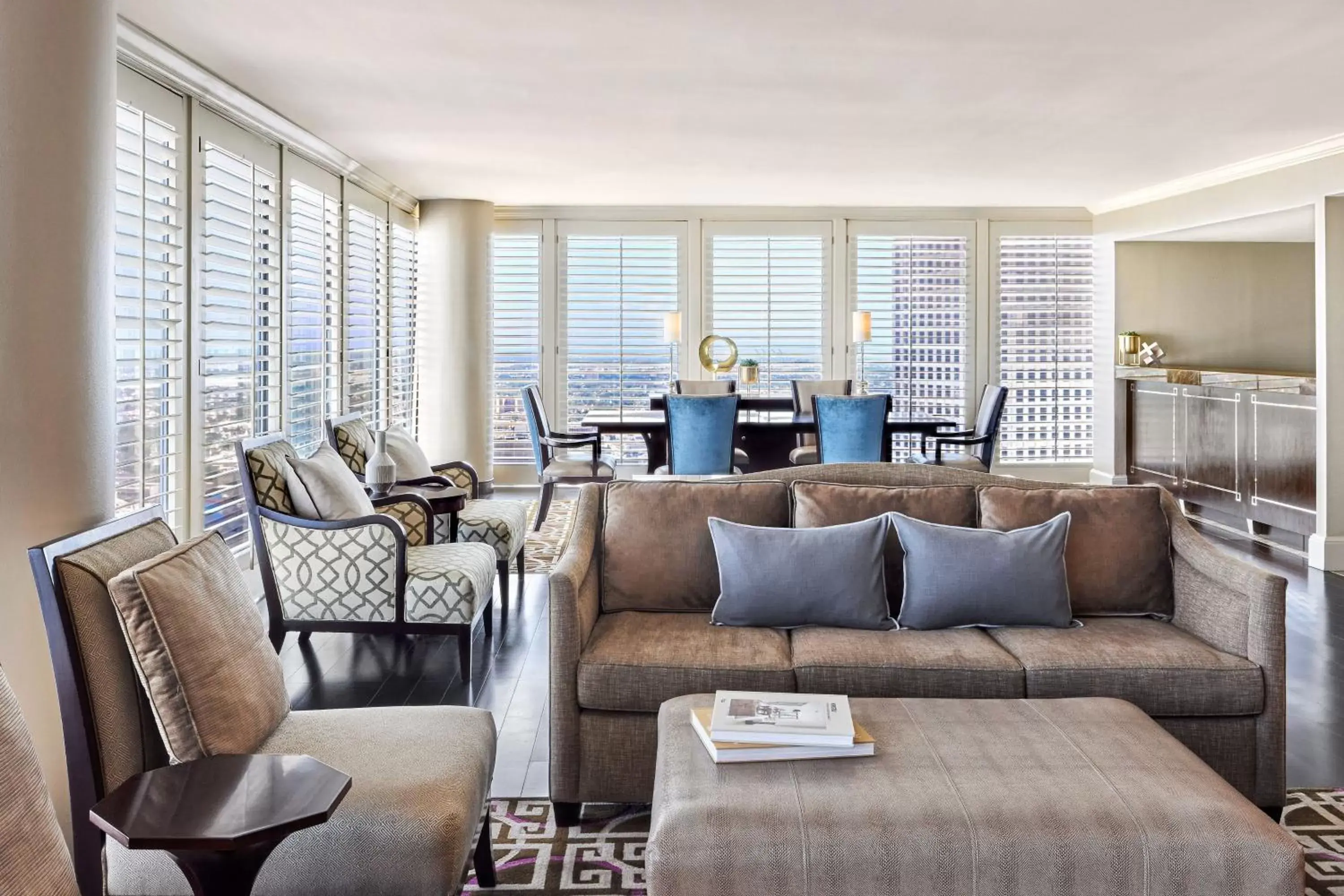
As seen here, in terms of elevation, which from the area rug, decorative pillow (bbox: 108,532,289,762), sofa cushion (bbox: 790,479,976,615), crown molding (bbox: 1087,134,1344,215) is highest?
crown molding (bbox: 1087,134,1344,215)

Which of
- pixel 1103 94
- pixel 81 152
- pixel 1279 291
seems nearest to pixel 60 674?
pixel 81 152

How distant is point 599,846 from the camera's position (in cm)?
257

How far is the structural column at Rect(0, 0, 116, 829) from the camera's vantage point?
6.73ft

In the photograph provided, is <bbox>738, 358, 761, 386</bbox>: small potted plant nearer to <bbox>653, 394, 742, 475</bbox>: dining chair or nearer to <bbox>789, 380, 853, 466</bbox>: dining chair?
<bbox>789, 380, 853, 466</bbox>: dining chair

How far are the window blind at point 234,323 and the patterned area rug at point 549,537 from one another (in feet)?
5.23

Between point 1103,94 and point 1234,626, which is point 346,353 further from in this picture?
point 1234,626

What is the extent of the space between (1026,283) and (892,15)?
228 inches

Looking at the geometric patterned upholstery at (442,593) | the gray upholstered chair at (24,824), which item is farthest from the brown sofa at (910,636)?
the gray upholstered chair at (24,824)

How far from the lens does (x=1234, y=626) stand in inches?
108

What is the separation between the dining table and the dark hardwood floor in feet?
6.38

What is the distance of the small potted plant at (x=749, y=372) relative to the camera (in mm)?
8305

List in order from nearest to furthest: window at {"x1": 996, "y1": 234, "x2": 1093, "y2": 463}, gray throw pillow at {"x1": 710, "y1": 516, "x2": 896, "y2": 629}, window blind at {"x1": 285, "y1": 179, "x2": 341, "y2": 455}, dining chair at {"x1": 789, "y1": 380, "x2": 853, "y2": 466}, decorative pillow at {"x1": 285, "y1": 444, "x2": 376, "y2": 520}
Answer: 1. gray throw pillow at {"x1": 710, "y1": 516, "x2": 896, "y2": 629}
2. decorative pillow at {"x1": 285, "y1": 444, "x2": 376, "y2": 520}
3. window blind at {"x1": 285, "y1": 179, "x2": 341, "y2": 455}
4. dining chair at {"x1": 789, "y1": 380, "x2": 853, "y2": 466}
5. window at {"x1": 996, "y1": 234, "x2": 1093, "y2": 463}

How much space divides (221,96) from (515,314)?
4.34 m

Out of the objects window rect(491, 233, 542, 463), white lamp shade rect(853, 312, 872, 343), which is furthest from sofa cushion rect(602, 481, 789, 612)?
window rect(491, 233, 542, 463)
